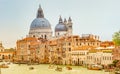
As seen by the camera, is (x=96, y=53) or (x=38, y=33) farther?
(x=38, y=33)

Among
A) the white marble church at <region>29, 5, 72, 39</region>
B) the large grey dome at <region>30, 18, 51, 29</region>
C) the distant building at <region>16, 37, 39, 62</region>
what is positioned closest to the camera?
the distant building at <region>16, 37, 39, 62</region>

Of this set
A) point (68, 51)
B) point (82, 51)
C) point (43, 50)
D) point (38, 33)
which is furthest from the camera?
point (38, 33)

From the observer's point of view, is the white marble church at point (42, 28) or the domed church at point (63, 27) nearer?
the domed church at point (63, 27)

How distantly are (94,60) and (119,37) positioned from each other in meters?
2.66

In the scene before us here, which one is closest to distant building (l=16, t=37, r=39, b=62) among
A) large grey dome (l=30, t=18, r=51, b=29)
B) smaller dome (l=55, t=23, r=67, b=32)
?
smaller dome (l=55, t=23, r=67, b=32)

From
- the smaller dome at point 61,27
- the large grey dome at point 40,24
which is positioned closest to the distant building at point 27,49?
the smaller dome at point 61,27

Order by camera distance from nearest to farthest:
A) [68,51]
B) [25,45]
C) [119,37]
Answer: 1. [119,37]
2. [68,51]
3. [25,45]

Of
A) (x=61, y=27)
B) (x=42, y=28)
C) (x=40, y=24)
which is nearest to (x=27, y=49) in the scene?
(x=61, y=27)

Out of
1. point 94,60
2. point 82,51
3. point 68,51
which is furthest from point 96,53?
point 68,51

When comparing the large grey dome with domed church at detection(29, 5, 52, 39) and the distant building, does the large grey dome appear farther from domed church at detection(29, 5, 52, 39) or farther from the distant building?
the distant building

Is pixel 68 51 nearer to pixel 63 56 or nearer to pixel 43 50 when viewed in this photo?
pixel 63 56

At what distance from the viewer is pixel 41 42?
38.5 meters

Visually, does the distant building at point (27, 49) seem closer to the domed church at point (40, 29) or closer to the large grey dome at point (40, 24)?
the domed church at point (40, 29)

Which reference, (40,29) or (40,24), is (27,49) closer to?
(40,29)
